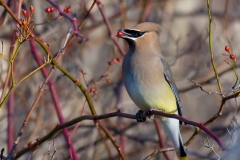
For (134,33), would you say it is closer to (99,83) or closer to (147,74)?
(147,74)

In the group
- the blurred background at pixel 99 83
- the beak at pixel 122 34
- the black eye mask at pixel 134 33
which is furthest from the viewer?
the blurred background at pixel 99 83

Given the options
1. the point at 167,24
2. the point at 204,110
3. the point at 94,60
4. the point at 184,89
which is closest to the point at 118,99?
the point at 184,89

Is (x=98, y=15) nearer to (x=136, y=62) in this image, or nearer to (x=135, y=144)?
(x=135, y=144)

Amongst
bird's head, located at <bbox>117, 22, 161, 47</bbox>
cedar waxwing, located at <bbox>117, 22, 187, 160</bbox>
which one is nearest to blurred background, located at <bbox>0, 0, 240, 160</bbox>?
cedar waxwing, located at <bbox>117, 22, 187, 160</bbox>

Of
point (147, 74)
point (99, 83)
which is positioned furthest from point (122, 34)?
point (99, 83)

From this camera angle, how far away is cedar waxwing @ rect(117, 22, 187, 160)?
3604 millimetres

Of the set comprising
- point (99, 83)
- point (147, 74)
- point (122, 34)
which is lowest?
point (147, 74)

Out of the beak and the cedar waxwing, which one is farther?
the cedar waxwing

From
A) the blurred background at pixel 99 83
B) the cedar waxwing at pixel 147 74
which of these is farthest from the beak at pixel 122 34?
the blurred background at pixel 99 83

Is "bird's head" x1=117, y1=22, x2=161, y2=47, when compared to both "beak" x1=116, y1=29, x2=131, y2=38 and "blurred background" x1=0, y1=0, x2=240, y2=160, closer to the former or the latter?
"beak" x1=116, y1=29, x2=131, y2=38

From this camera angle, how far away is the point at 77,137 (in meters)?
5.62

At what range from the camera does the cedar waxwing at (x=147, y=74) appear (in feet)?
11.8

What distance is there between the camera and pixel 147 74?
364 centimetres

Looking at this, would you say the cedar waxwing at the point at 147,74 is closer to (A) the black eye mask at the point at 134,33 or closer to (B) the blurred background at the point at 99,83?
(A) the black eye mask at the point at 134,33
